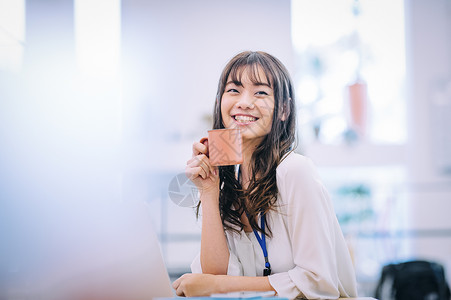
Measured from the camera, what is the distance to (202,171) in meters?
0.99

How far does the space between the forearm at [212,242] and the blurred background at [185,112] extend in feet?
0.18

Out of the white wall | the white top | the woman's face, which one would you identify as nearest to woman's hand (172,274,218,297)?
the white top

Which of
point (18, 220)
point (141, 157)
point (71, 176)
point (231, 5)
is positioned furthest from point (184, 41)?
point (18, 220)

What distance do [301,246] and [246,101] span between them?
383 millimetres

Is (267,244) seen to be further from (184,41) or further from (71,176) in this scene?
(184,41)

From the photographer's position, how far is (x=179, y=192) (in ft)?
3.29

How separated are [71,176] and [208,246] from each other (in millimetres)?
409

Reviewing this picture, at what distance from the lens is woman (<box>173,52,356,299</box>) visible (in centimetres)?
88

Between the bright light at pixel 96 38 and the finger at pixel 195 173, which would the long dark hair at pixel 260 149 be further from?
the bright light at pixel 96 38

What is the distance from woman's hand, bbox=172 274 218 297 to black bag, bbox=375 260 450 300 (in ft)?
6.16

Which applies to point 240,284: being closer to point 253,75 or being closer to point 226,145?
point 226,145

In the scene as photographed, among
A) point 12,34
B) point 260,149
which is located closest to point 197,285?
point 260,149

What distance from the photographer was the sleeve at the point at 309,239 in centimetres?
85

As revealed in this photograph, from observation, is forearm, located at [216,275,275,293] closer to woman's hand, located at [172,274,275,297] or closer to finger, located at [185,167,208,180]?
woman's hand, located at [172,274,275,297]
